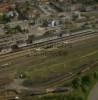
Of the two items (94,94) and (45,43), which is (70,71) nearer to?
(94,94)

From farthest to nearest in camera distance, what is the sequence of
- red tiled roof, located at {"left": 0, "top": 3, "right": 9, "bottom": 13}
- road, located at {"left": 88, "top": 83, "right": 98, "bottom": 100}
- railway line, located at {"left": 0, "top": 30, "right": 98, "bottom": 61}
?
red tiled roof, located at {"left": 0, "top": 3, "right": 9, "bottom": 13} → railway line, located at {"left": 0, "top": 30, "right": 98, "bottom": 61} → road, located at {"left": 88, "top": 83, "right": 98, "bottom": 100}

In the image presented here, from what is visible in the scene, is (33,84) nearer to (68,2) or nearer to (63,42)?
(63,42)

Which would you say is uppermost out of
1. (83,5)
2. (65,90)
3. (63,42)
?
(83,5)

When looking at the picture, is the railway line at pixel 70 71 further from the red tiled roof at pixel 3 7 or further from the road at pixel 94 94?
the red tiled roof at pixel 3 7

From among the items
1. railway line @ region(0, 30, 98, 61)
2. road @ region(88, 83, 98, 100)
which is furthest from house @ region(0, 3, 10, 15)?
road @ region(88, 83, 98, 100)

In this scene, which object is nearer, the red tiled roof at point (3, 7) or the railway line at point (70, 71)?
the railway line at point (70, 71)

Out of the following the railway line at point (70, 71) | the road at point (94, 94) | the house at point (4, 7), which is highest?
the house at point (4, 7)

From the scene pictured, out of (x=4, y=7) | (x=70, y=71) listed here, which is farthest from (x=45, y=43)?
(x=4, y=7)

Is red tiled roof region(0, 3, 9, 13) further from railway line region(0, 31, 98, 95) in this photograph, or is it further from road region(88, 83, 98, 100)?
road region(88, 83, 98, 100)

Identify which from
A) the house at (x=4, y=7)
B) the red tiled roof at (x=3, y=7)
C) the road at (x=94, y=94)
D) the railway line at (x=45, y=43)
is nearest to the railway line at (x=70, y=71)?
the railway line at (x=45, y=43)

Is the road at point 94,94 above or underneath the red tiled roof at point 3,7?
underneath

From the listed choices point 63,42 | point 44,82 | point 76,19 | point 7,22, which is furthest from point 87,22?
point 44,82
